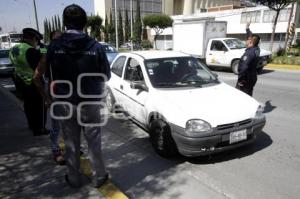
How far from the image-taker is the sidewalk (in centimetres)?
372

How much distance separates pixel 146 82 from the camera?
525cm

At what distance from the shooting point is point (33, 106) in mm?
5512

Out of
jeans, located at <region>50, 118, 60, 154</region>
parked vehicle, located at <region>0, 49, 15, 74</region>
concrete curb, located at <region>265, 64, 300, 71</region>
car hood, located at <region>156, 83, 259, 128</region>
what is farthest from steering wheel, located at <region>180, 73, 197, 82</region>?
parked vehicle, located at <region>0, 49, 15, 74</region>

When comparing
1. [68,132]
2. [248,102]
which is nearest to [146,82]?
[248,102]

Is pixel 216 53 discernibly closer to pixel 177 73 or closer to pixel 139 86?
pixel 177 73

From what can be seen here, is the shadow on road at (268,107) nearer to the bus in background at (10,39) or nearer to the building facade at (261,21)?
the bus in background at (10,39)

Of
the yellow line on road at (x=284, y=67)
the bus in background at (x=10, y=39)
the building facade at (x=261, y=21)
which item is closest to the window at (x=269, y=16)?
the building facade at (x=261, y=21)

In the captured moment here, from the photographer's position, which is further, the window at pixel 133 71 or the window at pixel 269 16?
the window at pixel 269 16

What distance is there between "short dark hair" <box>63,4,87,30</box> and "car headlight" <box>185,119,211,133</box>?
6.23 ft

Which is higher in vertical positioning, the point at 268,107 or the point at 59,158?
the point at 59,158

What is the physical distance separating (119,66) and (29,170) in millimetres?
3041

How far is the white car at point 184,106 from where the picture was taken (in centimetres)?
421

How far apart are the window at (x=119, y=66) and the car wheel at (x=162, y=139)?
6.87 feet

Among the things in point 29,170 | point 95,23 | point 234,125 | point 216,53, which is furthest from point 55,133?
point 95,23
